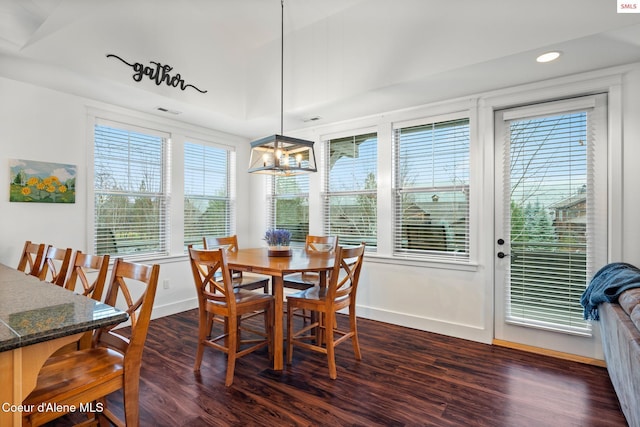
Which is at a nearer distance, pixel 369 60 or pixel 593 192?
pixel 593 192

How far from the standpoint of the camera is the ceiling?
2467 millimetres

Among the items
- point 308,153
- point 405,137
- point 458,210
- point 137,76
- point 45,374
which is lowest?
point 45,374

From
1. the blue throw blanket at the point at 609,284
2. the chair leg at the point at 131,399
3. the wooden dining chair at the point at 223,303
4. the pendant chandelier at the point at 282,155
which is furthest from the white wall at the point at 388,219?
the chair leg at the point at 131,399

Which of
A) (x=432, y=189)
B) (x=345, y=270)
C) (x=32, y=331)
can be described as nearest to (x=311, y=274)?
(x=345, y=270)

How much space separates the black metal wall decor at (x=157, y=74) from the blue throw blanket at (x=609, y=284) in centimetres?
411

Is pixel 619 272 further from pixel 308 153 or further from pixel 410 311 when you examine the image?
pixel 308 153

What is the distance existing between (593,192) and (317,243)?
2.73 meters

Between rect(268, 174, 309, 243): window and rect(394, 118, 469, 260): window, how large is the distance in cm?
142

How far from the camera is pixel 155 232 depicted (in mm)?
4148

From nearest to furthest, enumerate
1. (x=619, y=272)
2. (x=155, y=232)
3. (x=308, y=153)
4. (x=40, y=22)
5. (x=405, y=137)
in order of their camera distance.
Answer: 1. (x=619, y=272)
2. (x=40, y=22)
3. (x=308, y=153)
4. (x=405, y=137)
5. (x=155, y=232)

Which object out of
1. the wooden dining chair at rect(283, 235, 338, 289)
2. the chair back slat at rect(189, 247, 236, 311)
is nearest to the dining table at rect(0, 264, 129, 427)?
the chair back slat at rect(189, 247, 236, 311)

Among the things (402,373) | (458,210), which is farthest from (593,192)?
(402,373)

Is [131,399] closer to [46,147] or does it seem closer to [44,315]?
[44,315]

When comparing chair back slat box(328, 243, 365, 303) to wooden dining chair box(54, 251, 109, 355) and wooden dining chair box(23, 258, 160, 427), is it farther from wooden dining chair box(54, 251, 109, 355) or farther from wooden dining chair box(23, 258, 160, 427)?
wooden dining chair box(54, 251, 109, 355)
